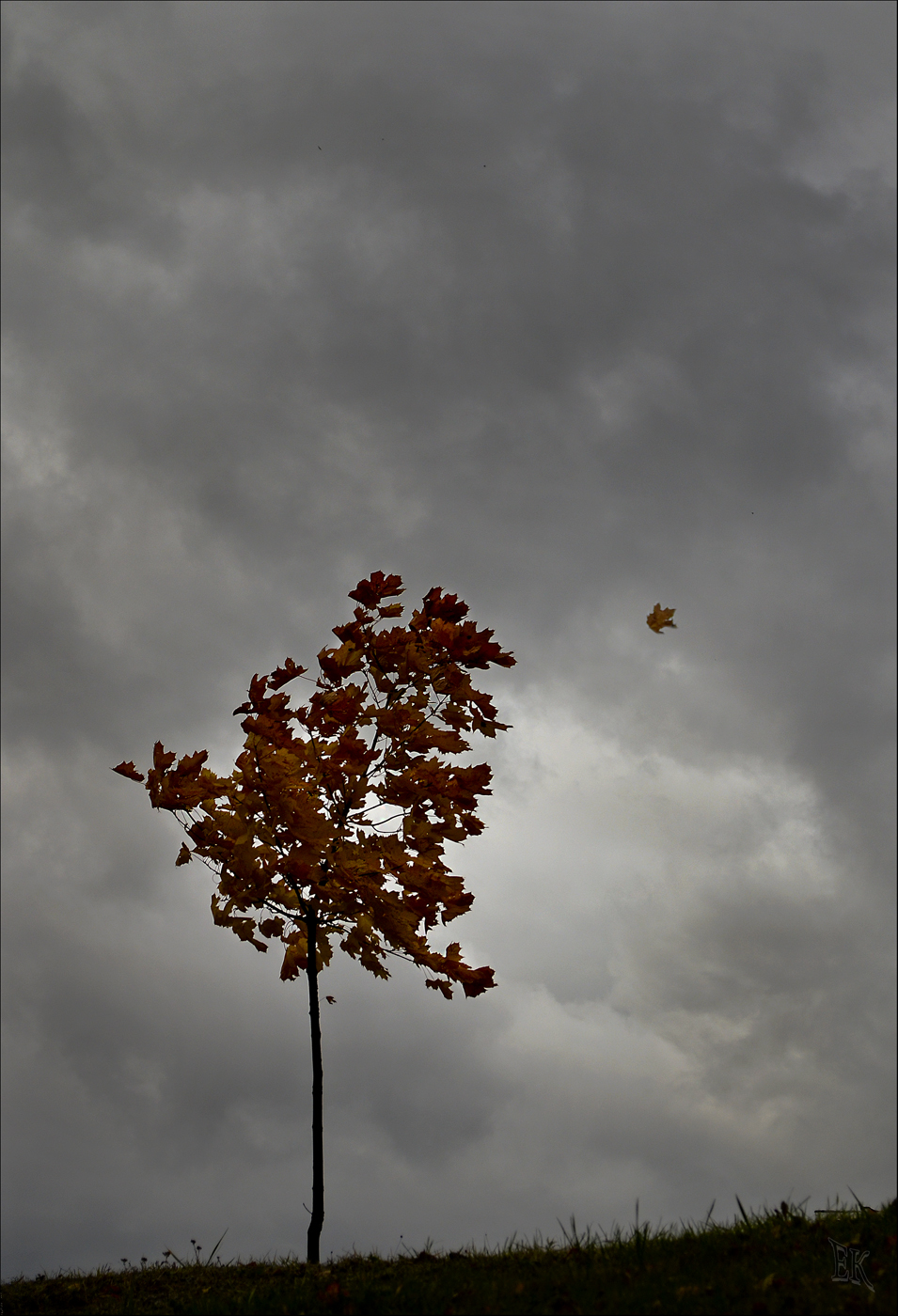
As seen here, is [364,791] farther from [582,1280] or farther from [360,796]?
[582,1280]

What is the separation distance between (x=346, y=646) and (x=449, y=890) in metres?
2.95

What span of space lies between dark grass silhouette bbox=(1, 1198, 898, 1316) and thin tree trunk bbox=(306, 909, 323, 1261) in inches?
17.5

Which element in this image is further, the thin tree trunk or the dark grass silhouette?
the thin tree trunk

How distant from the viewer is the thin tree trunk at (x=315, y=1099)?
11.7 meters

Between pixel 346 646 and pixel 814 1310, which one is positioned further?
pixel 346 646

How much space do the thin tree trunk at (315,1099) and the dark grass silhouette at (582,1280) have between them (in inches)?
17.5

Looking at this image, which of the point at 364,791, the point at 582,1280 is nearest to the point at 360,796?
the point at 364,791

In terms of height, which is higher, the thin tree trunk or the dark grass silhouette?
the thin tree trunk

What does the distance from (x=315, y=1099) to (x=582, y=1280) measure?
172 inches

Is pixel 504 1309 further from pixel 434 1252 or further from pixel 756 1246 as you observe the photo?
pixel 434 1252

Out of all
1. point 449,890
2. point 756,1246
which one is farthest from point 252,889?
point 756,1246

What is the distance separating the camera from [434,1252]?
11094 mm

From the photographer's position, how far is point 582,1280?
28.0 ft

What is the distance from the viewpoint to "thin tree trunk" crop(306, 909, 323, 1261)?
1166 cm
